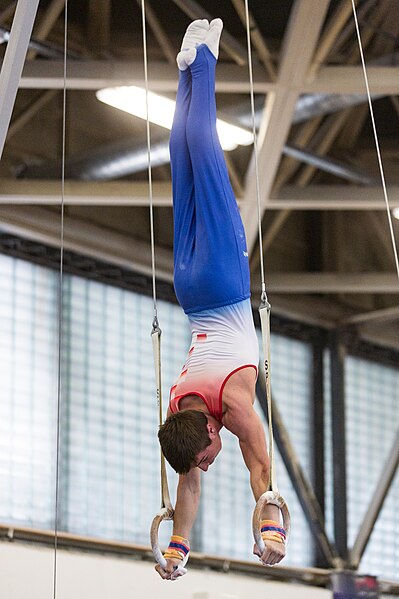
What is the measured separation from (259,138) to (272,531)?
463 cm

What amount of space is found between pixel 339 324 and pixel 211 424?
8.01m

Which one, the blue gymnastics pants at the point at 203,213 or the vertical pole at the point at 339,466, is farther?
the vertical pole at the point at 339,466

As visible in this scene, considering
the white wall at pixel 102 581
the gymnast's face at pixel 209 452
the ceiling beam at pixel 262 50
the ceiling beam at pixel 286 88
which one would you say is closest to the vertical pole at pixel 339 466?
the white wall at pixel 102 581

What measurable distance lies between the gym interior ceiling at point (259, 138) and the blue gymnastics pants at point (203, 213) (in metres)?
2.69

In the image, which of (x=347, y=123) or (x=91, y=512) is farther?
(x=347, y=123)

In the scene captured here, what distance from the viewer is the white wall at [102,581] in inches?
306

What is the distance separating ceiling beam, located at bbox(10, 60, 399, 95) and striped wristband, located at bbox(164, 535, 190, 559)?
407 cm

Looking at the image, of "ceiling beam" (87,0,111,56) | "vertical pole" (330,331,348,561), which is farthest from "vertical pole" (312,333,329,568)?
"ceiling beam" (87,0,111,56)

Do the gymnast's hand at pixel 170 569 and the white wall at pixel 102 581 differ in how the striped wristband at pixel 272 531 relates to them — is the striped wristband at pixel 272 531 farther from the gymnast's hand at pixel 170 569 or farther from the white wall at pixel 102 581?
the white wall at pixel 102 581

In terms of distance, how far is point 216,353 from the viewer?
178 inches

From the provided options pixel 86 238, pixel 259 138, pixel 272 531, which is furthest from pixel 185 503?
pixel 86 238

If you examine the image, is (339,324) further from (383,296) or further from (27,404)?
(27,404)

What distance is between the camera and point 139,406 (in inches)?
401

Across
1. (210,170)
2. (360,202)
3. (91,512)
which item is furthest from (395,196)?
(210,170)
